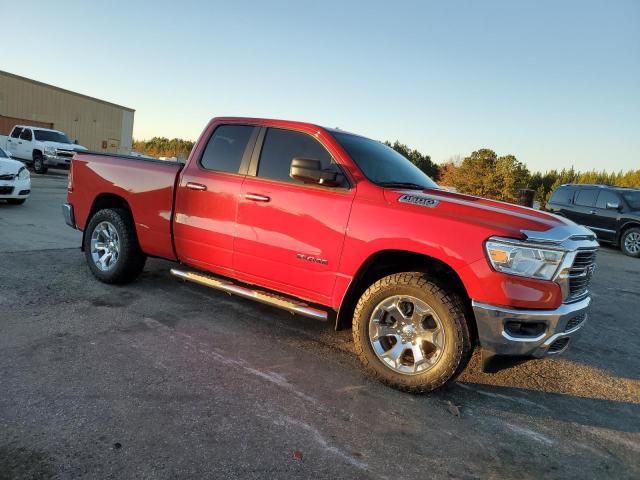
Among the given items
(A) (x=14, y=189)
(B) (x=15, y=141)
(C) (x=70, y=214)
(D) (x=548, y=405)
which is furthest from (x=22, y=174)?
(B) (x=15, y=141)

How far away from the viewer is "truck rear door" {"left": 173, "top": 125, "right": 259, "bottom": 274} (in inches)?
168

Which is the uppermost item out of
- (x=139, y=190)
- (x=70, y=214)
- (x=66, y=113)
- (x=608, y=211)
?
(x=66, y=113)

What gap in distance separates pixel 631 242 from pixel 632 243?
0.12ft

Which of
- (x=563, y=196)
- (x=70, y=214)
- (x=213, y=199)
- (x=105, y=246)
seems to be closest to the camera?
(x=213, y=199)

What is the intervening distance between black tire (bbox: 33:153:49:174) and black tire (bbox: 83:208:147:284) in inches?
733

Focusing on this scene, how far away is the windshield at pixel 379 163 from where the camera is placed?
392cm

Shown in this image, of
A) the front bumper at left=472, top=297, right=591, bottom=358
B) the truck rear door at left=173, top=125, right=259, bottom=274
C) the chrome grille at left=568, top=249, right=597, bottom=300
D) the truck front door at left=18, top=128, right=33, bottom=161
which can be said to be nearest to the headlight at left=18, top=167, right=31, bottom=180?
the truck rear door at left=173, top=125, right=259, bottom=274

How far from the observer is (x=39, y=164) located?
21.1 meters

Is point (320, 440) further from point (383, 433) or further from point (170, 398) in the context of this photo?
point (170, 398)

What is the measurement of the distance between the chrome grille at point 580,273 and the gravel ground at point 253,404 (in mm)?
863

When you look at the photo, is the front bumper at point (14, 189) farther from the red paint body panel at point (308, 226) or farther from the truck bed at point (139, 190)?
the red paint body panel at point (308, 226)

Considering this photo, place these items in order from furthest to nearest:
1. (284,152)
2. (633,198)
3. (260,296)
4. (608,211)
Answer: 1. (608,211)
2. (633,198)
3. (284,152)
4. (260,296)

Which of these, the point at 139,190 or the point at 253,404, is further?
the point at 139,190

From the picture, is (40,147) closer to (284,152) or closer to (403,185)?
(284,152)
